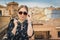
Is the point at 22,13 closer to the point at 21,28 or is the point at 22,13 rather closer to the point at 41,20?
the point at 21,28

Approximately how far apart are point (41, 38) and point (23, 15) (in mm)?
746

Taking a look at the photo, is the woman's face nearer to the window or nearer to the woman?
the woman

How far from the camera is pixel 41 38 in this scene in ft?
16.2

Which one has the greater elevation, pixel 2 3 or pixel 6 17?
pixel 2 3

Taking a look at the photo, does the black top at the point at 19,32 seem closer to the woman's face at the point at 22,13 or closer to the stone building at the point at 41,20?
the woman's face at the point at 22,13

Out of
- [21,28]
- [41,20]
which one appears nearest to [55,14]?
[41,20]

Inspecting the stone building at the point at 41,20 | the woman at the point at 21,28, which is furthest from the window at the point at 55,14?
the woman at the point at 21,28

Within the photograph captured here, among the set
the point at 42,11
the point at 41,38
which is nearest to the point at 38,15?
the point at 42,11

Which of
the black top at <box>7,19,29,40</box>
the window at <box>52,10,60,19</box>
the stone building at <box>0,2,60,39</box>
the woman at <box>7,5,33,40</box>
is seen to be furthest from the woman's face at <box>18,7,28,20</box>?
the window at <box>52,10,60,19</box>

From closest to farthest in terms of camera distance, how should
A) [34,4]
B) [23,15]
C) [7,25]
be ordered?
1. [23,15]
2. [7,25]
3. [34,4]

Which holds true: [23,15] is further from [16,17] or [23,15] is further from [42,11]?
[42,11]

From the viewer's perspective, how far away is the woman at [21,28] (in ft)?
14.8

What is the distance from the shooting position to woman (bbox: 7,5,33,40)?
4508 millimetres

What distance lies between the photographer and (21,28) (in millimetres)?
4582
